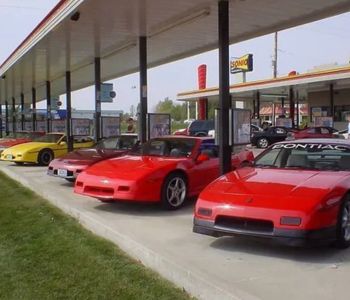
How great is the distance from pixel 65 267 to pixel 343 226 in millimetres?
3057

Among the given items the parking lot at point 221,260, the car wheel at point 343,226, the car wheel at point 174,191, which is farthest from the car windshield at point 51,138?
the car wheel at point 343,226

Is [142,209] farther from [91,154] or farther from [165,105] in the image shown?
[165,105]

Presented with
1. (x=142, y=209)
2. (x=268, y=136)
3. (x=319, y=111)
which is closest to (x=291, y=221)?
(x=142, y=209)

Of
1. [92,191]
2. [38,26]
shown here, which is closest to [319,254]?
[92,191]

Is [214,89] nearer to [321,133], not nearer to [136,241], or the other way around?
[321,133]

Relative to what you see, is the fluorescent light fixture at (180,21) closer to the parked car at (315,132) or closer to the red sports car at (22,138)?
the red sports car at (22,138)

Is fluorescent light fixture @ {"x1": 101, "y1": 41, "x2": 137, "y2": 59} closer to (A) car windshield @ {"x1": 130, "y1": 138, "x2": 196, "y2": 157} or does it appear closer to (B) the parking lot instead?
(A) car windshield @ {"x1": 130, "y1": 138, "x2": 196, "y2": 157}

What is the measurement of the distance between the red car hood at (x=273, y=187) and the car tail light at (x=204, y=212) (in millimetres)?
129

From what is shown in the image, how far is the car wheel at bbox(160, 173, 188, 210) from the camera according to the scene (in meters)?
7.47

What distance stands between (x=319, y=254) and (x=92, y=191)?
380cm

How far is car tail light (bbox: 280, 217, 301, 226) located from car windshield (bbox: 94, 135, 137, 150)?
748 cm

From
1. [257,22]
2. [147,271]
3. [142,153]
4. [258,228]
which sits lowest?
[147,271]

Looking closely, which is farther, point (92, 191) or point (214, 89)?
point (214, 89)

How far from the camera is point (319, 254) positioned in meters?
5.01
